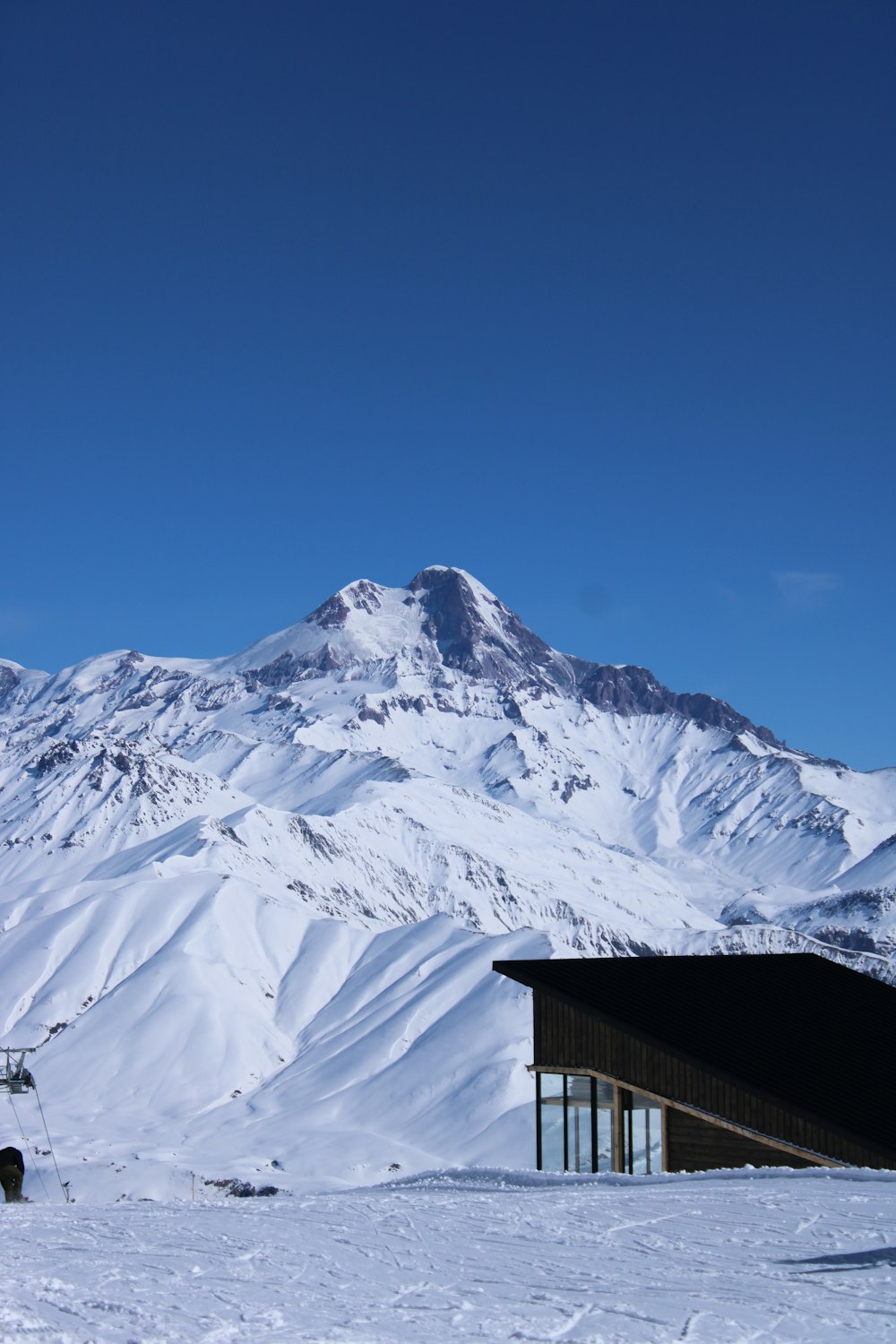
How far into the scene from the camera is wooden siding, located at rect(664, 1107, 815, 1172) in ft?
71.3

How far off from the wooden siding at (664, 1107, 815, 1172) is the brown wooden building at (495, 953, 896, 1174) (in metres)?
0.02

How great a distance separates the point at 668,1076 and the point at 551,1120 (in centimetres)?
388

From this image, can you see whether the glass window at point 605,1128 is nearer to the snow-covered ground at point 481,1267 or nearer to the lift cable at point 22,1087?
the snow-covered ground at point 481,1267

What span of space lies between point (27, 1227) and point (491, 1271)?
6.71 m

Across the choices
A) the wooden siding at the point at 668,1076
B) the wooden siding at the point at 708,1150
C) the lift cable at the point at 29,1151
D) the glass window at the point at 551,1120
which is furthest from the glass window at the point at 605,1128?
the lift cable at the point at 29,1151

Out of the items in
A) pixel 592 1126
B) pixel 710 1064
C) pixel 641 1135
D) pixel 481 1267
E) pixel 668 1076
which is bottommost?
pixel 481 1267

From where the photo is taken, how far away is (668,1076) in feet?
75.7

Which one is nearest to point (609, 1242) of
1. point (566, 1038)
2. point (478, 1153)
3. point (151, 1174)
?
point (566, 1038)

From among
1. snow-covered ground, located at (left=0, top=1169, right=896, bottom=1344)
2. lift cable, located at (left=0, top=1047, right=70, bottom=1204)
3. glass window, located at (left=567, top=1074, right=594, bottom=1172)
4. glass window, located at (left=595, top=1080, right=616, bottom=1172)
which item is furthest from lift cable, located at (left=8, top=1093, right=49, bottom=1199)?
snow-covered ground, located at (left=0, top=1169, right=896, bottom=1344)

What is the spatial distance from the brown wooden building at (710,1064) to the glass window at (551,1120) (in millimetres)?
36

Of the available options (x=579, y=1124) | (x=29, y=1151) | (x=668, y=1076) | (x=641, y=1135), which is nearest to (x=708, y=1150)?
(x=668, y=1076)

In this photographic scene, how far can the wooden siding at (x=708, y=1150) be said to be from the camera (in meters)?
21.7

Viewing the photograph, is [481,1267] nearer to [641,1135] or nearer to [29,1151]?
[641,1135]

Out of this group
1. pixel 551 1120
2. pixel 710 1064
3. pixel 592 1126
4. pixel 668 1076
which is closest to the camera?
pixel 710 1064
